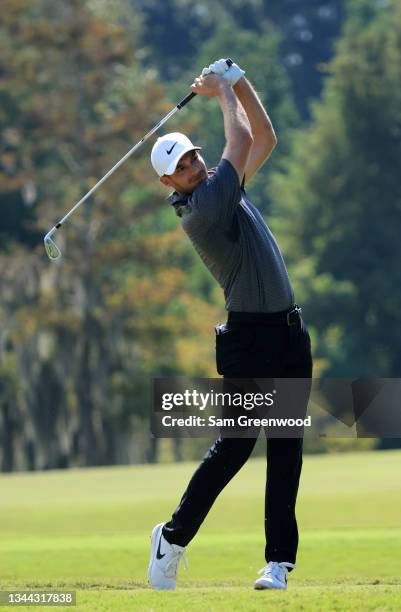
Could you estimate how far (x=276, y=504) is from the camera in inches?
244

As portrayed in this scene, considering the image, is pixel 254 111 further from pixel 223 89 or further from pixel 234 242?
pixel 234 242

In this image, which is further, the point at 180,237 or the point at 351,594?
the point at 180,237

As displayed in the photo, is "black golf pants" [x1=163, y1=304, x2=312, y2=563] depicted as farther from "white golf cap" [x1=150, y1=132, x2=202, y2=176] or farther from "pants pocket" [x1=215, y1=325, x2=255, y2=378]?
"white golf cap" [x1=150, y1=132, x2=202, y2=176]

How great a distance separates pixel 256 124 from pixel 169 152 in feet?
2.10

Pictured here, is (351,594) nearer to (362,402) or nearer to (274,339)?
(274,339)

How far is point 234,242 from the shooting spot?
19.6ft

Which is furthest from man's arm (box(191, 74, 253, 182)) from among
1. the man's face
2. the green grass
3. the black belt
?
the green grass

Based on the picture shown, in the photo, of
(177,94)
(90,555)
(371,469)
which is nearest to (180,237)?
(177,94)

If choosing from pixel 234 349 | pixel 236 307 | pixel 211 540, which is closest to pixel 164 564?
pixel 234 349

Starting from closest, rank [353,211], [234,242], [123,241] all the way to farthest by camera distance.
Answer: [234,242], [123,241], [353,211]

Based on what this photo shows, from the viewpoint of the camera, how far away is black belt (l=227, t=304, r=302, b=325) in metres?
6.07

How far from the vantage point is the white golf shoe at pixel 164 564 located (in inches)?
243

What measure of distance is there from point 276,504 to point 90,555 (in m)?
2.80

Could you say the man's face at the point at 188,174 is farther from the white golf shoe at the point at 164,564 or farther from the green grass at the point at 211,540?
the green grass at the point at 211,540
